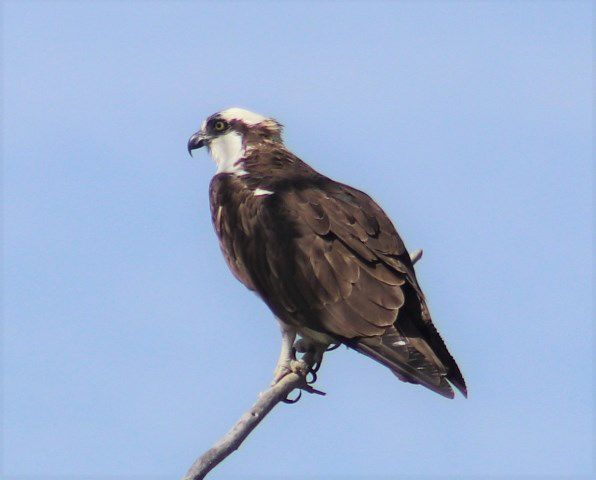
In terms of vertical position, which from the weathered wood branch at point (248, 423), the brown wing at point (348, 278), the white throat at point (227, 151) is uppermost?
the white throat at point (227, 151)

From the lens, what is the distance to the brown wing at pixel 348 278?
8.24m

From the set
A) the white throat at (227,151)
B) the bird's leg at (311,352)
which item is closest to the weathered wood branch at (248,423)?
the bird's leg at (311,352)

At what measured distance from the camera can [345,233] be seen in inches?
347

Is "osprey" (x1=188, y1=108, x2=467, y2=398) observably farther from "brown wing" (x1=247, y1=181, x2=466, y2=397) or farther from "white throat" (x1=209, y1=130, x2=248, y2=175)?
"white throat" (x1=209, y1=130, x2=248, y2=175)

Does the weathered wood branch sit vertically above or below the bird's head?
below

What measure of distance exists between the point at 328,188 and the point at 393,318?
1.37 metres

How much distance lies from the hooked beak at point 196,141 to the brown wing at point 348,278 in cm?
169

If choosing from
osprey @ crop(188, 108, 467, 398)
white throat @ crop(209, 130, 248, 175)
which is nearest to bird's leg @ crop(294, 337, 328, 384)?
osprey @ crop(188, 108, 467, 398)

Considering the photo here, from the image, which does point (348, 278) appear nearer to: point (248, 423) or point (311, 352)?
point (311, 352)

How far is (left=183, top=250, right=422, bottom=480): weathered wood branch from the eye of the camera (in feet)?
20.8

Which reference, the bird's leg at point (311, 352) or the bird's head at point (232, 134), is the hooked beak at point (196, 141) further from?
the bird's leg at point (311, 352)

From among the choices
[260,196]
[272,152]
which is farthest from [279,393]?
[272,152]

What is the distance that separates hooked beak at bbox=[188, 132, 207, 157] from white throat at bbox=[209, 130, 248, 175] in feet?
0.30

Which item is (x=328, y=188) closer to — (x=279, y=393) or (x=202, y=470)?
(x=279, y=393)
